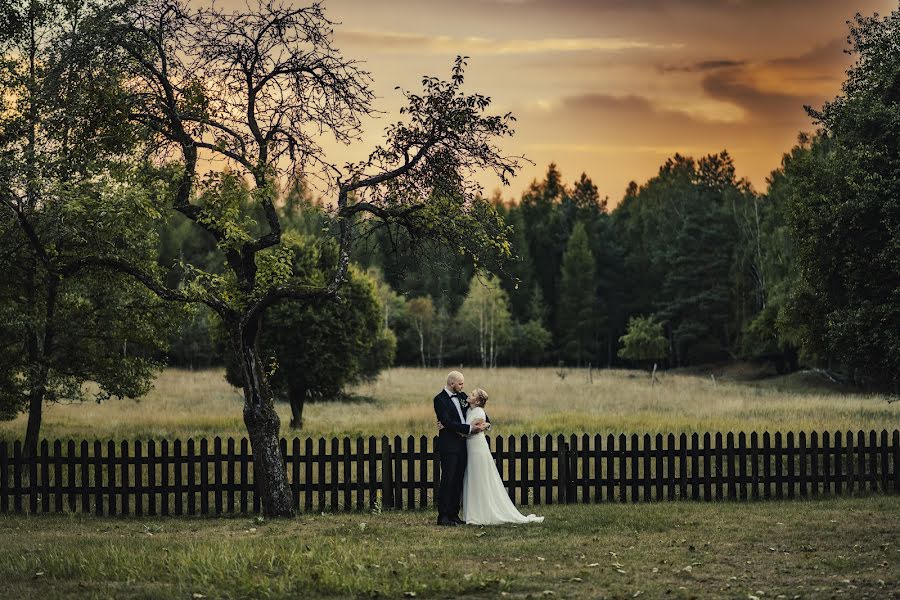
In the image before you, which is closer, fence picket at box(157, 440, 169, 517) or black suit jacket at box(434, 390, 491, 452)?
black suit jacket at box(434, 390, 491, 452)

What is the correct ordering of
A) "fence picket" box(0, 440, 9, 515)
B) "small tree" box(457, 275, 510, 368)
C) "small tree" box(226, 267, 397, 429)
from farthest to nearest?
"small tree" box(457, 275, 510, 368), "small tree" box(226, 267, 397, 429), "fence picket" box(0, 440, 9, 515)

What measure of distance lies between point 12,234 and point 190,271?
17.7ft

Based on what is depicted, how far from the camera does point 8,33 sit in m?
19.4

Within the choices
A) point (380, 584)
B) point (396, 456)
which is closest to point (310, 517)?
point (396, 456)

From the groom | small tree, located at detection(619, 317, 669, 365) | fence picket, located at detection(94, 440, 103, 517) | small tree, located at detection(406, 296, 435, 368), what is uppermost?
small tree, located at detection(406, 296, 435, 368)

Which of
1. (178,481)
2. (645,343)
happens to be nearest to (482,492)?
(178,481)

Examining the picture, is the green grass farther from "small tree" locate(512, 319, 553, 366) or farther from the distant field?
"small tree" locate(512, 319, 553, 366)

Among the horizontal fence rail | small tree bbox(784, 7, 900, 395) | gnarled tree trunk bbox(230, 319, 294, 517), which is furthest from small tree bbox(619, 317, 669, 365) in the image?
gnarled tree trunk bbox(230, 319, 294, 517)

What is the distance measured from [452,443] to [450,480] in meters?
0.53

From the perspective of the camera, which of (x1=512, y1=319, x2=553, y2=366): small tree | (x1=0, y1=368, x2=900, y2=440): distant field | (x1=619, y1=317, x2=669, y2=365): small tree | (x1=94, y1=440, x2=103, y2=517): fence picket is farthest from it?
(x1=512, y1=319, x2=553, y2=366): small tree

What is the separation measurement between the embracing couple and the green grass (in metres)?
0.43

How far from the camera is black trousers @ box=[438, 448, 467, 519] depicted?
1349 centimetres

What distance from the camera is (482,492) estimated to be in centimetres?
1344

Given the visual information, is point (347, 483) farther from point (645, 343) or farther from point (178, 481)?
point (645, 343)
